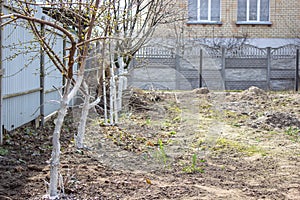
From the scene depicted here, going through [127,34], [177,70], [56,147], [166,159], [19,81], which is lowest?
[166,159]

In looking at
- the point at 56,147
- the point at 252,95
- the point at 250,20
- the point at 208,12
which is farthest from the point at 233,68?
the point at 56,147

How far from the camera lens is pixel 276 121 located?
26.9ft

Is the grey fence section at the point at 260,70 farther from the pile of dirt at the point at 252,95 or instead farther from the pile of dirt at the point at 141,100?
the pile of dirt at the point at 141,100

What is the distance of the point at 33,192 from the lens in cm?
355

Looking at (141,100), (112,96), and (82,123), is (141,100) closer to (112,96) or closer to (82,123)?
(112,96)

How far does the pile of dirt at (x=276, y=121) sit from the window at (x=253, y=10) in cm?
1106

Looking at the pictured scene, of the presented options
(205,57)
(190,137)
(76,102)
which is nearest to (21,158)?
(190,137)

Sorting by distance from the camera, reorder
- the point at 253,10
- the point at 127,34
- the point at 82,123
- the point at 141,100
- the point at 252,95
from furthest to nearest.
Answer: the point at 253,10
the point at 252,95
the point at 141,100
the point at 127,34
the point at 82,123

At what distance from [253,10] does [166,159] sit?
49.1 ft

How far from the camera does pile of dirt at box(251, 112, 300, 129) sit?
7969 mm

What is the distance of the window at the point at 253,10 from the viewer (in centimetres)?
1875

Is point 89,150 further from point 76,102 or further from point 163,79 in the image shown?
point 163,79

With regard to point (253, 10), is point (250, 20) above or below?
below

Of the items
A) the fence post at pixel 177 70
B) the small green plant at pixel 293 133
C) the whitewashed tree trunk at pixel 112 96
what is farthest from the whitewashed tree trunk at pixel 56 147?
the fence post at pixel 177 70
